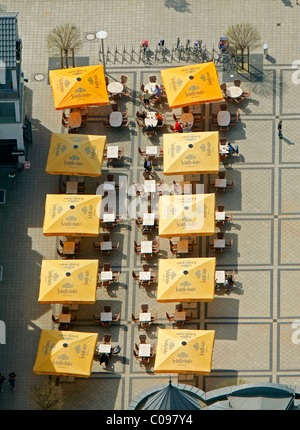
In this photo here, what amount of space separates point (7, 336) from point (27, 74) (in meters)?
21.3

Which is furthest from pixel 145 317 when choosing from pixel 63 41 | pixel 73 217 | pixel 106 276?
pixel 63 41

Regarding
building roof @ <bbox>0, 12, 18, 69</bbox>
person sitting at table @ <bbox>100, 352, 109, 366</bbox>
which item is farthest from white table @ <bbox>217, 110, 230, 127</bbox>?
person sitting at table @ <bbox>100, 352, 109, 366</bbox>

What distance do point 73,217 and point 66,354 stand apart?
982cm

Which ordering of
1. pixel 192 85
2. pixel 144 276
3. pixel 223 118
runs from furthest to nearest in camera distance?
pixel 223 118
pixel 192 85
pixel 144 276

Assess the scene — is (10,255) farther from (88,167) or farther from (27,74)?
(27,74)

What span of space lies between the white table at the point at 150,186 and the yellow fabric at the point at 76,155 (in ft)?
12.3

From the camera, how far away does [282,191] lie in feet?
316

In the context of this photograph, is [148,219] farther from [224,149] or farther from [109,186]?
[224,149]

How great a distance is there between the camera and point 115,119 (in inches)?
3925
